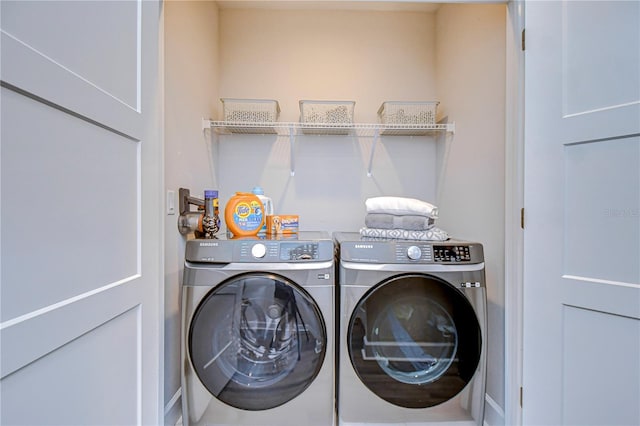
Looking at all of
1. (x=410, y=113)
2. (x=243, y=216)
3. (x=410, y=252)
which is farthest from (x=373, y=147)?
(x=243, y=216)

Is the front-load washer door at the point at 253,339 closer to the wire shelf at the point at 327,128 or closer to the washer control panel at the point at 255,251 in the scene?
the washer control panel at the point at 255,251

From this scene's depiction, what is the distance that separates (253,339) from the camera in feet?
4.45

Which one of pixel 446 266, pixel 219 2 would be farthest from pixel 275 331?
pixel 219 2

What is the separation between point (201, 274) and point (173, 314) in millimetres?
383

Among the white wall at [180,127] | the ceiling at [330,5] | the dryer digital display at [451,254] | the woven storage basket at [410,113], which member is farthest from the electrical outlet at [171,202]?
the ceiling at [330,5]

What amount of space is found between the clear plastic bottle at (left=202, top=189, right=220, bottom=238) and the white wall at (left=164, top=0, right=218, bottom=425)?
0.15 m

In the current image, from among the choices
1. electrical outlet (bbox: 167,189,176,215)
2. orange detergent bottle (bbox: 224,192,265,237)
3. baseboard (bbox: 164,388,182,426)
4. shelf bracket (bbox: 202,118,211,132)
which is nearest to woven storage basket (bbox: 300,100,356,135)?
shelf bracket (bbox: 202,118,211,132)

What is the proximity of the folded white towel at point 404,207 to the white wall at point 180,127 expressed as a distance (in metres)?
1.11

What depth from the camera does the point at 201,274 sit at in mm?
1314

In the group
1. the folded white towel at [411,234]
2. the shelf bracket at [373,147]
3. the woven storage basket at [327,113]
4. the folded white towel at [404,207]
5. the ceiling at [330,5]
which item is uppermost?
the ceiling at [330,5]

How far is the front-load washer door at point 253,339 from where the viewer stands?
51.9 inches

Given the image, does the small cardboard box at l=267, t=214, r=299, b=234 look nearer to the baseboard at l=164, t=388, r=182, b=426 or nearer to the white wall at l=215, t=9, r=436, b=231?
the white wall at l=215, t=9, r=436, b=231

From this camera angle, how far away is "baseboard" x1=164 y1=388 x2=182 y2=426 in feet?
4.61

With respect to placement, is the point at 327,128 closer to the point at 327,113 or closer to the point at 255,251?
the point at 327,113
